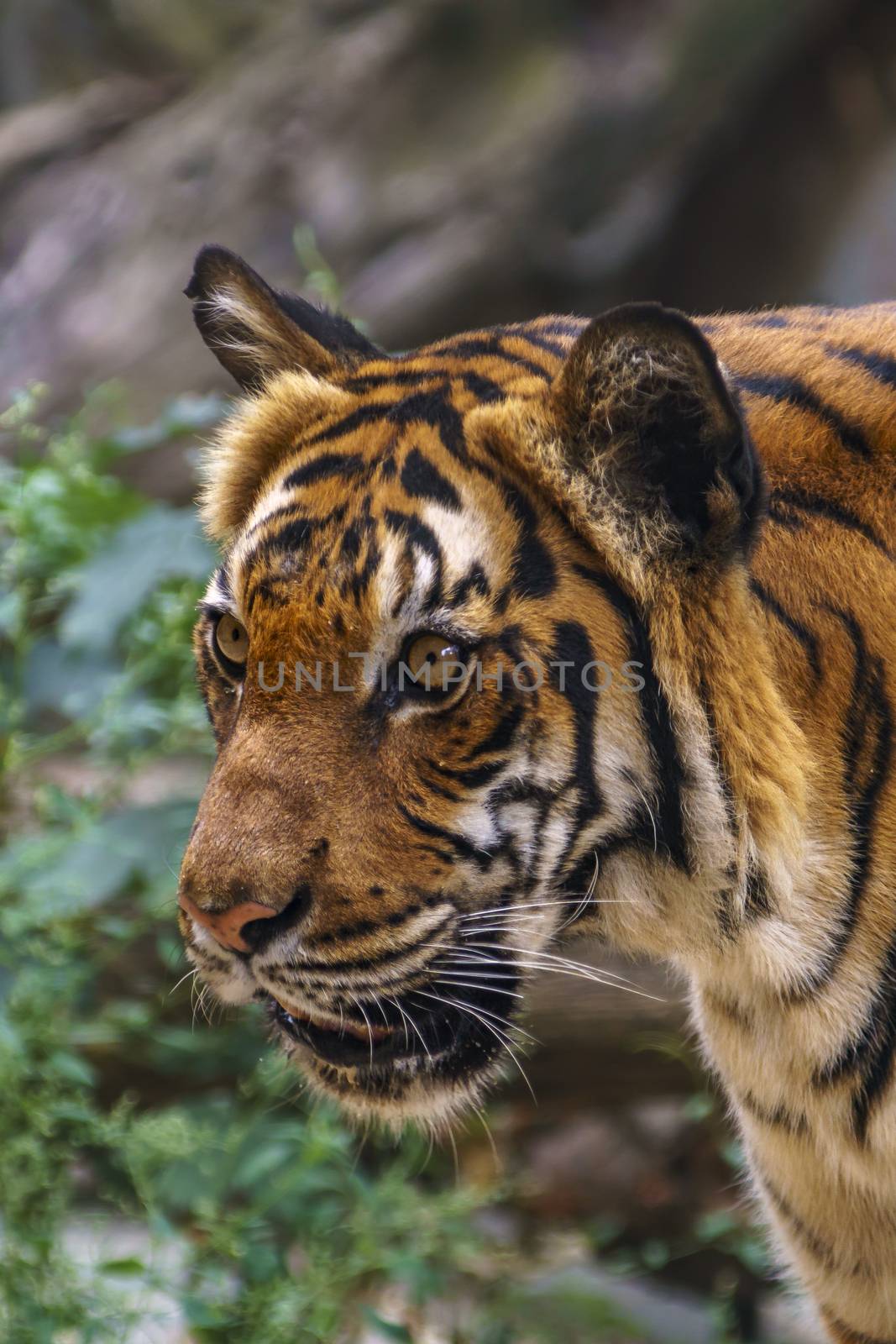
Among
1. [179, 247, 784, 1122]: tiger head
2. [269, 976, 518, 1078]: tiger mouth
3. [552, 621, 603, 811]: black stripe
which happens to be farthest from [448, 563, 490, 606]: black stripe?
[269, 976, 518, 1078]: tiger mouth

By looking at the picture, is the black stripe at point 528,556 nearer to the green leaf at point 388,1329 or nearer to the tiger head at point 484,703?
the tiger head at point 484,703

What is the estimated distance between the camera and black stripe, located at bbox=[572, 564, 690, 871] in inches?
71.9

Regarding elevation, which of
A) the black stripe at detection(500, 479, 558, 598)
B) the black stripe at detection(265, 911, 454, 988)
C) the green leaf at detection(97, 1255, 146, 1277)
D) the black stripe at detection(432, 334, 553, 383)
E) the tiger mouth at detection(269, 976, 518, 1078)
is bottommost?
the green leaf at detection(97, 1255, 146, 1277)

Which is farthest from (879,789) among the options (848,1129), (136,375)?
(136,375)

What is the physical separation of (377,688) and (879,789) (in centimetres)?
71

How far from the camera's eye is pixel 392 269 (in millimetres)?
6512

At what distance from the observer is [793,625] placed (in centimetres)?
189

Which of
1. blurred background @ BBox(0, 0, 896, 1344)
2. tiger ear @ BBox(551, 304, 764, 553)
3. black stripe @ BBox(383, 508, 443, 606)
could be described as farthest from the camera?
blurred background @ BBox(0, 0, 896, 1344)

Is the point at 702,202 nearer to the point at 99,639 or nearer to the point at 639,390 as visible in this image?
the point at 99,639

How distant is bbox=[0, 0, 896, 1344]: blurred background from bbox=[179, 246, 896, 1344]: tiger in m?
0.87

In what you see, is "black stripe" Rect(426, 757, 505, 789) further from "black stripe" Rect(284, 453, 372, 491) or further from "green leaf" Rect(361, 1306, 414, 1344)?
"green leaf" Rect(361, 1306, 414, 1344)

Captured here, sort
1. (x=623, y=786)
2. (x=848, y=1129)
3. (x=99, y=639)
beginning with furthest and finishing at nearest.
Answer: (x=99, y=639) → (x=848, y=1129) → (x=623, y=786)

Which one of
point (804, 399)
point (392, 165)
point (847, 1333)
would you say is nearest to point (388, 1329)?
point (847, 1333)

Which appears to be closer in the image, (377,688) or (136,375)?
(377,688)
